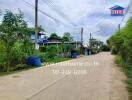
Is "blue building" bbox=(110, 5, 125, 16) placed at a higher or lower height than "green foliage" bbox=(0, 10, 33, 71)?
higher

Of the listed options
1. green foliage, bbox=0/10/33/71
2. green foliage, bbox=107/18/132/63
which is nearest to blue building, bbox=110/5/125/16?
green foliage, bbox=107/18/132/63

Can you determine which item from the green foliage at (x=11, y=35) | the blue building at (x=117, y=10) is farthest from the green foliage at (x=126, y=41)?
the green foliage at (x=11, y=35)

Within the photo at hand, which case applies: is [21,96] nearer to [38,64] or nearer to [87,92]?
[87,92]

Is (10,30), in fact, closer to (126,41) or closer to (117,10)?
(126,41)

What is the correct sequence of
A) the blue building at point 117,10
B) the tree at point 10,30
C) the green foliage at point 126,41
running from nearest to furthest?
the green foliage at point 126,41
the tree at point 10,30
the blue building at point 117,10

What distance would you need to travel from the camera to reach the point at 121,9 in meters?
22.7

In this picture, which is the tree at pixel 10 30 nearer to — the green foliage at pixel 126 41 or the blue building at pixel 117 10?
the green foliage at pixel 126 41

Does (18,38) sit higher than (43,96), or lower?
higher

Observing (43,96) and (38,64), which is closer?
(43,96)

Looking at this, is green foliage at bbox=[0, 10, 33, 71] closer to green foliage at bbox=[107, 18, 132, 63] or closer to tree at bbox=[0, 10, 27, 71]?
tree at bbox=[0, 10, 27, 71]

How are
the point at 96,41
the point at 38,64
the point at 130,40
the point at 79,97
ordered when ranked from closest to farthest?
the point at 79,97 → the point at 130,40 → the point at 38,64 → the point at 96,41

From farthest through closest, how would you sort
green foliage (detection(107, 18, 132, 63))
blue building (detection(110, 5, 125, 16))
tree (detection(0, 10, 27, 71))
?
blue building (detection(110, 5, 125, 16)) → tree (detection(0, 10, 27, 71)) → green foliage (detection(107, 18, 132, 63))

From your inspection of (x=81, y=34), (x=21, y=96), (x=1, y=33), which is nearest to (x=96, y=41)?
(x=81, y=34)

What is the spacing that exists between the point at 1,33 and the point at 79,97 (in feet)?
33.4
